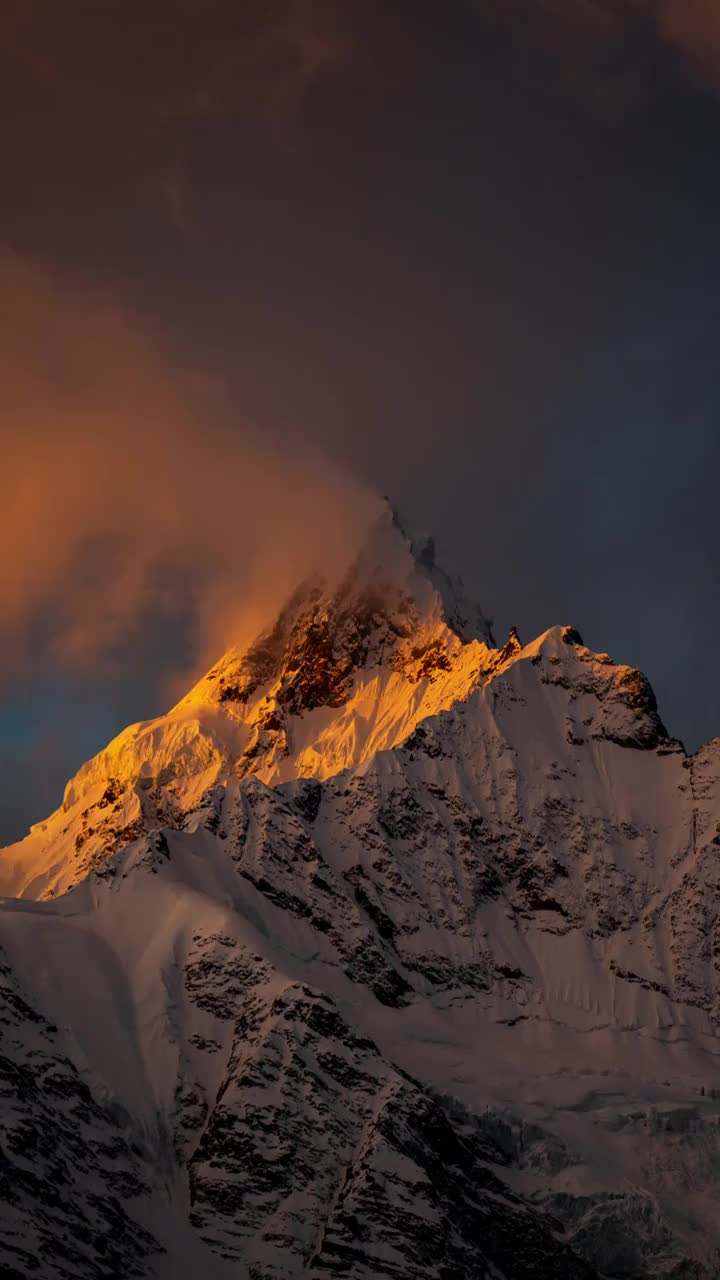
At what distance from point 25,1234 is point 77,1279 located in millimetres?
6278

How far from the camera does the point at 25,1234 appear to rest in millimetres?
197375

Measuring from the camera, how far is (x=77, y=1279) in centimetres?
19562
